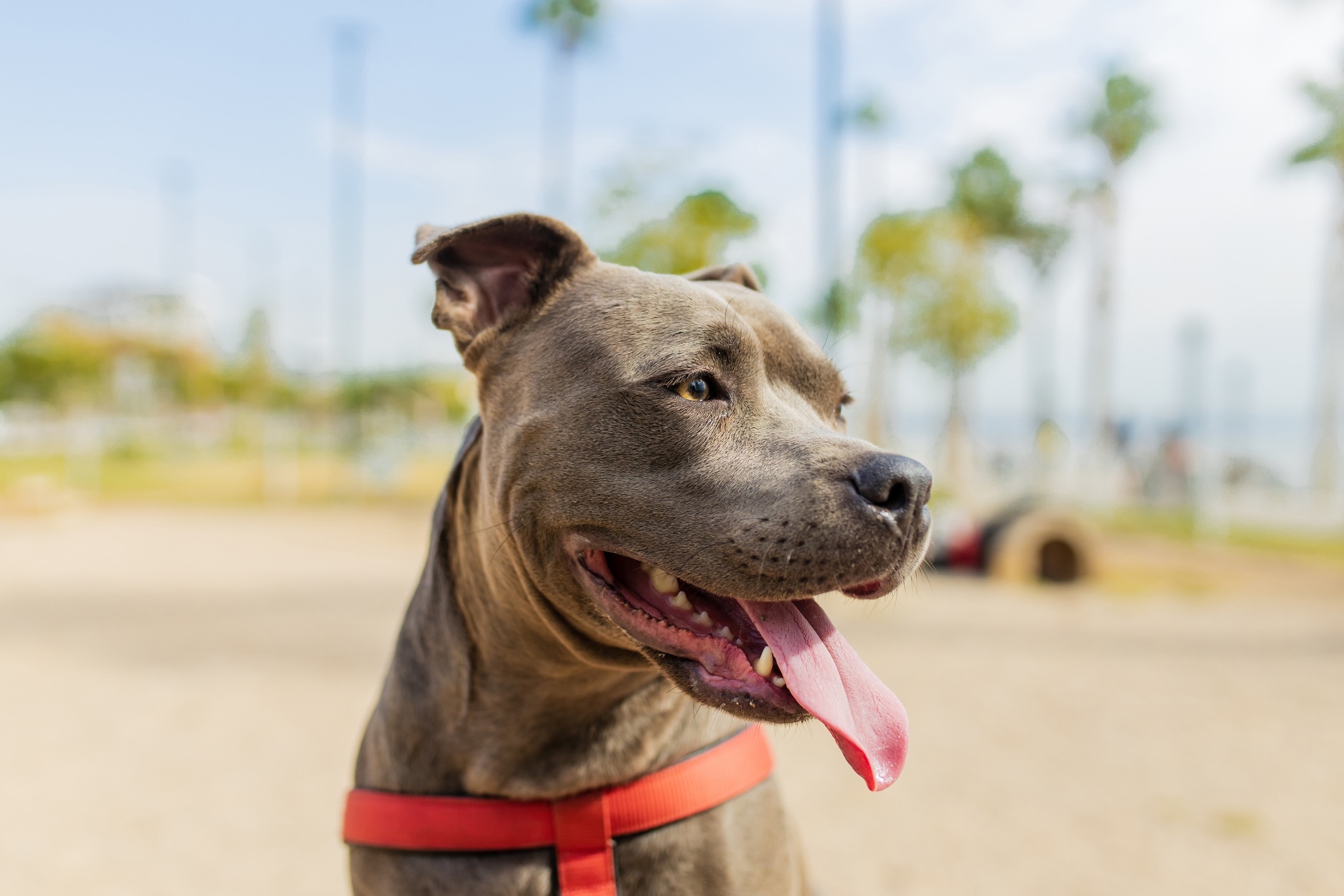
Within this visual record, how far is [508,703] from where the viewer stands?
2.00m

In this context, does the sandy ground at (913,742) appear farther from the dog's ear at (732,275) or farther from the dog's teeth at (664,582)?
the dog's ear at (732,275)

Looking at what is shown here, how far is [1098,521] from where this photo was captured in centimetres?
1792

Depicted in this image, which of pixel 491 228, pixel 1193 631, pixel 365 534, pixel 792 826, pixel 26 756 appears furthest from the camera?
pixel 365 534

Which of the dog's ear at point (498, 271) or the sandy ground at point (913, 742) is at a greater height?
the dog's ear at point (498, 271)

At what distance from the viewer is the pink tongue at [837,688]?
1.69m

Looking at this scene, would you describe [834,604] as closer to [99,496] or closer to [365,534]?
[365,534]

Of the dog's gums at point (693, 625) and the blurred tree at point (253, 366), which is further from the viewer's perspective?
the blurred tree at point (253, 366)

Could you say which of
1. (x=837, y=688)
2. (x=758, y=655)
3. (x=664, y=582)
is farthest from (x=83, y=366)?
(x=837, y=688)

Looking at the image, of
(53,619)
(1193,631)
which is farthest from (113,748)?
(1193,631)

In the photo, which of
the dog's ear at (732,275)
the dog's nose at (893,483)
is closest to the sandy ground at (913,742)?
the dog's nose at (893,483)

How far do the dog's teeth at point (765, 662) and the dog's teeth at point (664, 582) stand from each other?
210 mm

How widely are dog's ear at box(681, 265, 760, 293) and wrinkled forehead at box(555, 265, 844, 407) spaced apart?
0.40 metres

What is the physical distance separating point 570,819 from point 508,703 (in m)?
0.26

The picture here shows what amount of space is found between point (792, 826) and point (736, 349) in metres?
1.23
